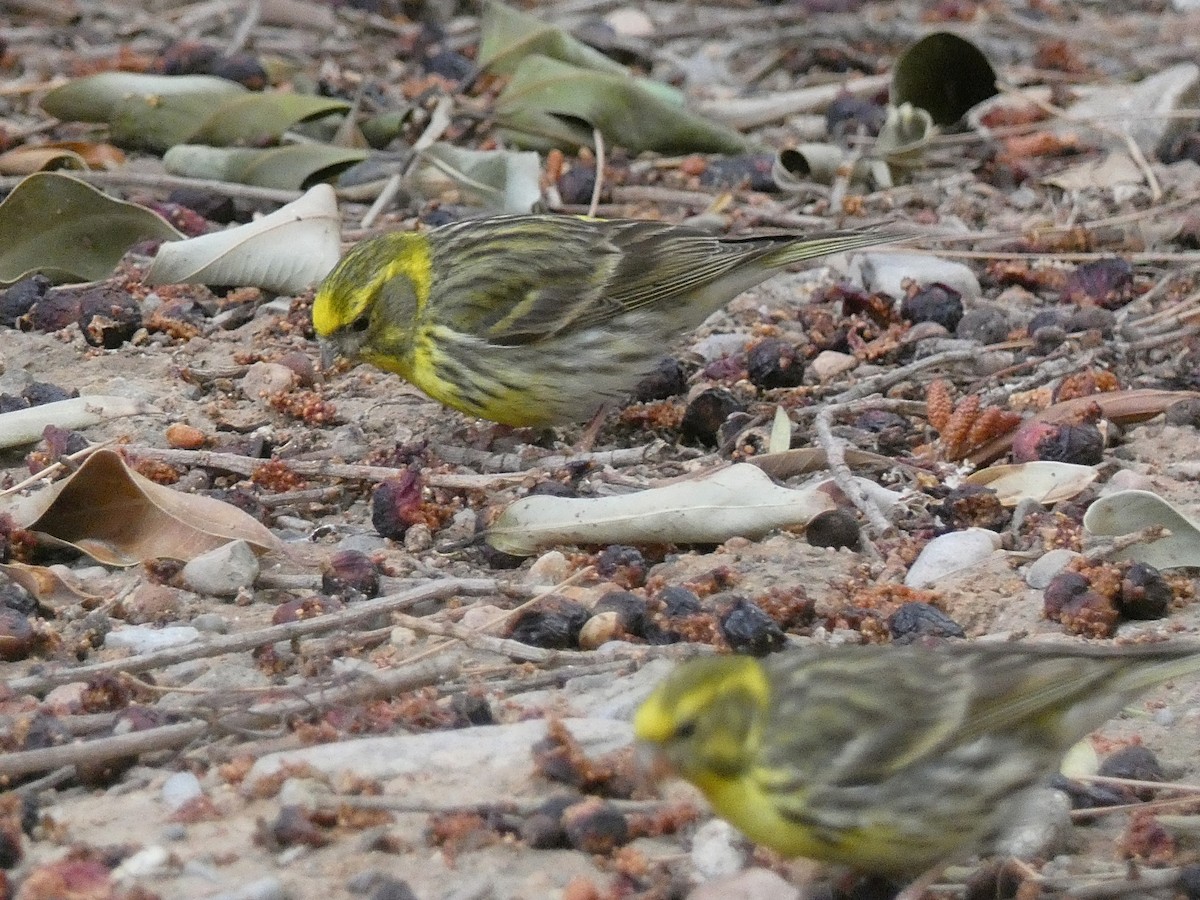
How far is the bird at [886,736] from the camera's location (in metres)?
2.81

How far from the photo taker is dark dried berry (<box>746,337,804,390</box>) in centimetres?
546

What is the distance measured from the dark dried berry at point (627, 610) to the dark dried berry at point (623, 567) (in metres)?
0.20

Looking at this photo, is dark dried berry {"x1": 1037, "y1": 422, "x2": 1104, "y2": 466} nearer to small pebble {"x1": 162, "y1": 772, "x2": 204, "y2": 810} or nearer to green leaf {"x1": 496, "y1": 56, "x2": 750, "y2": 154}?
small pebble {"x1": 162, "y1": 772, "x2": 204, "y2": 810}

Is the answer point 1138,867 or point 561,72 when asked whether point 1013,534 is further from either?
point 561,72

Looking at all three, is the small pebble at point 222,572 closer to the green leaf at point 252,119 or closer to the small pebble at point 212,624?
the small pebble at point 212,624

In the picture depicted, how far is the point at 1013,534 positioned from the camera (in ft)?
14.5

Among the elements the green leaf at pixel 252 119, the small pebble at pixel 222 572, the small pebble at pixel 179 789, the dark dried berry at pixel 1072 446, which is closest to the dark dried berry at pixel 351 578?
the small pebble at pixel 222 572

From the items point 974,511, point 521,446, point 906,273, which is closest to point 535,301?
point 521,446

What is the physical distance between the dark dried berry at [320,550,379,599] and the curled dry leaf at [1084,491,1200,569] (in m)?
1.66

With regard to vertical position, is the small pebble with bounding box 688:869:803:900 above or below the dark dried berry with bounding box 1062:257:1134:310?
above

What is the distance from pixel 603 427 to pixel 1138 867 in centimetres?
278

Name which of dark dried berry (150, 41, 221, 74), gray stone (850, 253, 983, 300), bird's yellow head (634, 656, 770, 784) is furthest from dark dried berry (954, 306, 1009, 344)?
dark dried berry (150, 41, 221, 74)

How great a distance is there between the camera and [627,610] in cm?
384

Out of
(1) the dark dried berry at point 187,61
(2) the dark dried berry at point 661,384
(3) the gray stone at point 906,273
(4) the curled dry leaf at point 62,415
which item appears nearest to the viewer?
(4) the curled dry leaf at point 62,415
